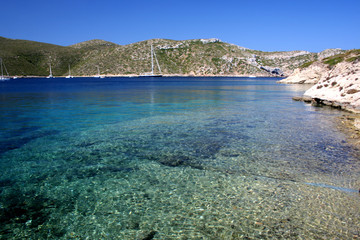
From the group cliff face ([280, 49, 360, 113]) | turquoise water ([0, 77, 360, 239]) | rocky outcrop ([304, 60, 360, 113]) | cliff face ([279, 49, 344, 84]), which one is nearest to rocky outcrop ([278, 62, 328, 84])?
cliff face ([279, 49, 344, 84])

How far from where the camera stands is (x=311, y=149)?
11102 mm

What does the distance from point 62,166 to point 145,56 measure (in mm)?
195198

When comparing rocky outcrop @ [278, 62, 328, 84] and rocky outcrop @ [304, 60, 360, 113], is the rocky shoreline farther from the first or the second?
rocky outcrop @ [278, 62, 328, 84]

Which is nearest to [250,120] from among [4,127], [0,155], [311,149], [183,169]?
[311,149]

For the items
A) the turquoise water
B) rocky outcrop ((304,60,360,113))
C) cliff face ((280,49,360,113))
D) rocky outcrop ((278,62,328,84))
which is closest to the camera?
the turquoise water

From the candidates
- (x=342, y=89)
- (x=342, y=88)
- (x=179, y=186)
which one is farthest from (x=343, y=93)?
(x=179, y=186)

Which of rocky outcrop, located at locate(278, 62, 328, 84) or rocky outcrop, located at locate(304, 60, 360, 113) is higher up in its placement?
rocky outcrop, located at locate(278, 62, 328, 84)

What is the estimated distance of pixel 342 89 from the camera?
26.9m

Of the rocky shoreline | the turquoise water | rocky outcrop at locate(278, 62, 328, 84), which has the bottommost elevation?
the turquoise water

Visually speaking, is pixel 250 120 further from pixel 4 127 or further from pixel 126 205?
pixel 4 127

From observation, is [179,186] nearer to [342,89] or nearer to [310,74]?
[342,89]

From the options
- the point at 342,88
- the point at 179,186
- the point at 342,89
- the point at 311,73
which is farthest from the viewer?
the point at 311,73

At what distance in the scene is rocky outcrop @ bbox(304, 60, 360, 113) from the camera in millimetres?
24050

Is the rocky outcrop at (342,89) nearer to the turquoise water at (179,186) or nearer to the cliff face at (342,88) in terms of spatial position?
the cliff face at (342,88)
